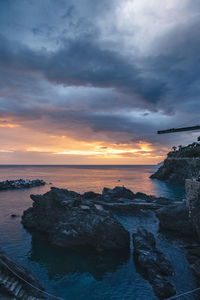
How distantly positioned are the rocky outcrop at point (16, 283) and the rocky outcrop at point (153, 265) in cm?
1260

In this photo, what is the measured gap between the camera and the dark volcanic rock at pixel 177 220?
3922 centimetres

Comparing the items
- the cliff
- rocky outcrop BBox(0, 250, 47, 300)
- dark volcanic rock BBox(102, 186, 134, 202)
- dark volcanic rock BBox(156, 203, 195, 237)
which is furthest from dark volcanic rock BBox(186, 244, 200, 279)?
the cliff

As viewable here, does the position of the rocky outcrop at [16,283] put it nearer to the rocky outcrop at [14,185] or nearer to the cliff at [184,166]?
the rocky outcrop at [14,185]

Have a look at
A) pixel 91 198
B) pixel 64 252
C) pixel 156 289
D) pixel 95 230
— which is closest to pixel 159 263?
pixel 156 289

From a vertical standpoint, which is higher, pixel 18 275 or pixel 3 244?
pixel 18 275

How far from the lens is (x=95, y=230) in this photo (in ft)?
111

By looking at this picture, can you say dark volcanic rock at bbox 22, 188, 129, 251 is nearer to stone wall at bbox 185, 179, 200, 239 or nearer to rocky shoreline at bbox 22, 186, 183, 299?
rocky shoreline at bbox 22, 186, 183, 299

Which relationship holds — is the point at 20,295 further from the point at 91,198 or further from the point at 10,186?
the point at 10,186

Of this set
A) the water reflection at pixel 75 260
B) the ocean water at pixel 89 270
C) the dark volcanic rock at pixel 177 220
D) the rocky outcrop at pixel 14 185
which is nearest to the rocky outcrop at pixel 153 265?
the ocean water at pixel 89 270

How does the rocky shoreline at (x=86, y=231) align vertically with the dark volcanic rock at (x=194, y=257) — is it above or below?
above

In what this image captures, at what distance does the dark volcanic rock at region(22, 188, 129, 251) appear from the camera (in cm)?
3309

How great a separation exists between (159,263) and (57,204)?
78.6ft

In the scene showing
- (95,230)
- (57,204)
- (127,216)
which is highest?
(57,204)

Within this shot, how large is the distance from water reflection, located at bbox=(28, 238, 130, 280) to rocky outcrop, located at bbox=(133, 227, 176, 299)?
2802 mm
